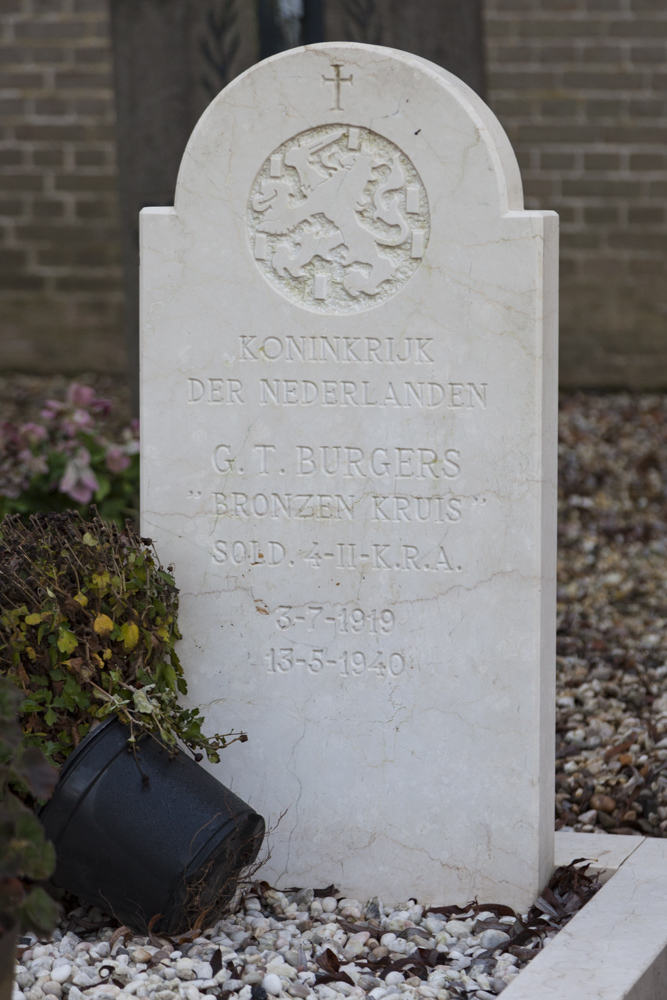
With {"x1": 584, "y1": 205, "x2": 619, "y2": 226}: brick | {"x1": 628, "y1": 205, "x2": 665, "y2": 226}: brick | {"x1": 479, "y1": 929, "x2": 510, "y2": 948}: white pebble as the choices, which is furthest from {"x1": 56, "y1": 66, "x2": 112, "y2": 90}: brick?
{"x1": 479, "y1": 929, "x2": 510, "y2": 948}: white pebble

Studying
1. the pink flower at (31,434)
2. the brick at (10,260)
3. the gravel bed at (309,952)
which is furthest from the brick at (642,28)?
the gravel bed at (309,952)

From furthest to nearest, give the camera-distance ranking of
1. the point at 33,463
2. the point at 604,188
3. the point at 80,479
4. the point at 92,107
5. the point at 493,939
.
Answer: the point at 92,107, the point at 604,188, the point at 33,463, the point at 80,479, the point at 493,939

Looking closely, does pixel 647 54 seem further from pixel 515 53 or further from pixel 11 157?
pixel 11 157

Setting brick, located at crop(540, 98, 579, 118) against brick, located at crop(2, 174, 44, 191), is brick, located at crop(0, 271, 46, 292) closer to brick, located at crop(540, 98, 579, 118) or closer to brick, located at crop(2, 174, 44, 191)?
brick, located at crop(2, 174, 44, 191)

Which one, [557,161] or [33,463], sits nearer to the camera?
[33,463]

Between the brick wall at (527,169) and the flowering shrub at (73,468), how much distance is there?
3744 mm

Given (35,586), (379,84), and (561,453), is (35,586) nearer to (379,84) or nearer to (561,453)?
(379,84)

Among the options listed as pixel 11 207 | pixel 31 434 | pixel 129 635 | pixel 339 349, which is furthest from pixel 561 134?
pixel 129 635

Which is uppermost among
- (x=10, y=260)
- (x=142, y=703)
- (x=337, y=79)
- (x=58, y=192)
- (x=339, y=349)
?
(x=58, y=192)

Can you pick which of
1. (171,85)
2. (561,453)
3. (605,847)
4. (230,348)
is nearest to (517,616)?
(605,847)

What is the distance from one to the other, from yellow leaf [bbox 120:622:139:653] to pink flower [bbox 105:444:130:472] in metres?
2.22

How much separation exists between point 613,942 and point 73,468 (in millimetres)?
2885

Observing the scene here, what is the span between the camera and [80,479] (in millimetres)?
4691

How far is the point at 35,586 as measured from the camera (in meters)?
2.72
